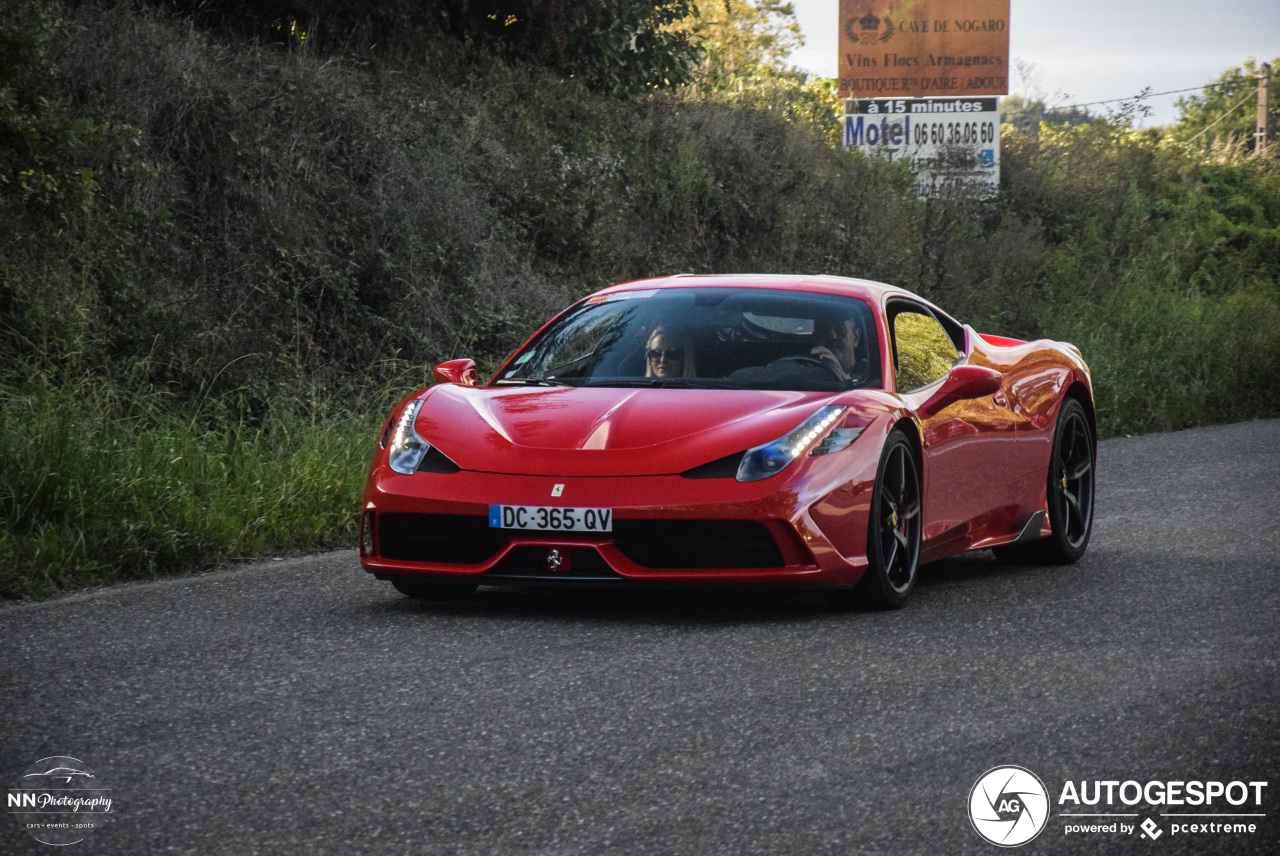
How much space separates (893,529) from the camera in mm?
6391

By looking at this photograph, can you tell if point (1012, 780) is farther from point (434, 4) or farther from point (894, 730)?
point (434, 4)

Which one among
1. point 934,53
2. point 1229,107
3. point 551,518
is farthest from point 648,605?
point 1229,107

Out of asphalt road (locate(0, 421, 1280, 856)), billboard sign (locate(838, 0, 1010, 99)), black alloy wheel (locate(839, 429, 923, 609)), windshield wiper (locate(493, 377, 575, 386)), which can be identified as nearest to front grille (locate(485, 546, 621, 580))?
asphalt road (locate(0, 421, 1280, 856))

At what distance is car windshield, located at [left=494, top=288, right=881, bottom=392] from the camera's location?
6.82 meters

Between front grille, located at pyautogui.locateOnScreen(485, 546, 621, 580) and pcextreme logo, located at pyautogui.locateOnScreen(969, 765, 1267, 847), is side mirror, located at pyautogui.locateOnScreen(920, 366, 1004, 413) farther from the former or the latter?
pcextreme logo, located at pyautogui.locateOnScreen(969, 765, 1267, 847)

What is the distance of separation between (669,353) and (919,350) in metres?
1.12

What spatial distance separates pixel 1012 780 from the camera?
386 cm

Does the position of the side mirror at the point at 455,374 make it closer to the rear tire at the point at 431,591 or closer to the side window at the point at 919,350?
the rear tire at the point at 431,591

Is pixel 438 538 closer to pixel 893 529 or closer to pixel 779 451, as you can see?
pixel 779 451

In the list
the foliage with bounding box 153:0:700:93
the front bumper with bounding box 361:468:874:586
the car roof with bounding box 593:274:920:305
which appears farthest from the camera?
the foliage with bounding box 153:0:700:93

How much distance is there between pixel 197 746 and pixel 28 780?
46 centimetres

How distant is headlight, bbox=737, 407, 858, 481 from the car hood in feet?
0.11

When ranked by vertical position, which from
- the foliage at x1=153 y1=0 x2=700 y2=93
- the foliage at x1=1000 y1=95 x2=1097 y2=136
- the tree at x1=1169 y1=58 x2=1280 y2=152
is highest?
the foliage at x1=153 y1=0 x2=700 y2=93

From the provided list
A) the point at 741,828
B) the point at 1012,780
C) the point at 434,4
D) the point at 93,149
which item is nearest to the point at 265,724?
the point at 741,828
